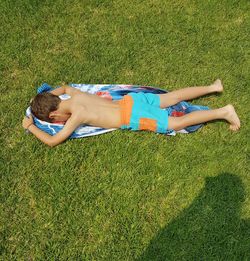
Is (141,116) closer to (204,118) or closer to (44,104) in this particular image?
(204,118)

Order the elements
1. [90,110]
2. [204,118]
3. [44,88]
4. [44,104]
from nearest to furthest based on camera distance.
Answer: [44,104]
[90,110]
[204,118]
[44,88]

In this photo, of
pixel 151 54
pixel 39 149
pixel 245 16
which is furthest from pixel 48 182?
pixel 245 16

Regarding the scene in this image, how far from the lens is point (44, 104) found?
4.96 m

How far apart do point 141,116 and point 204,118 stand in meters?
0.79

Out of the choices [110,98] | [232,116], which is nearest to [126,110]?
[110,98]

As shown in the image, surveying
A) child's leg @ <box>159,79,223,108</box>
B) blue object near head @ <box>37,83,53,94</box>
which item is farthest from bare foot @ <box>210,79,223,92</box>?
blue object near head @ <box>37,83,53,94</box>

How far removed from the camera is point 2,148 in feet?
16.9

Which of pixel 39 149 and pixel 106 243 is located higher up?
pixel 39 149

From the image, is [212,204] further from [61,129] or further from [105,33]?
[105,33]

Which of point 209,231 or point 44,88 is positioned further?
point 44,88

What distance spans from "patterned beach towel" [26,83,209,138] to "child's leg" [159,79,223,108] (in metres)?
0.08

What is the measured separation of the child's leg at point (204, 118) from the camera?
203 inches

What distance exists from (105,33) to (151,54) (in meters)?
0.81

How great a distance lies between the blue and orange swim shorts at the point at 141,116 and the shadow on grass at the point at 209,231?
958 millimetres
